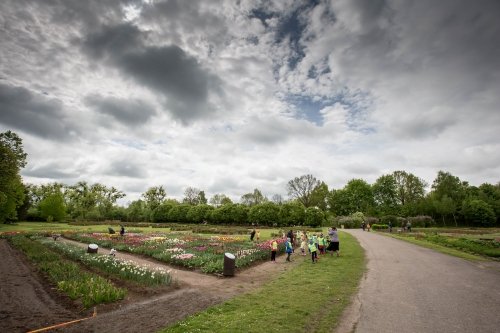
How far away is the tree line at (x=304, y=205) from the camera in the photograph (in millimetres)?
58544

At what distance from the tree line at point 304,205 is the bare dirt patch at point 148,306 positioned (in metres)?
43.7

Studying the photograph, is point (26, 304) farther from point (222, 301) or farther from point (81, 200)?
point (81, 200)

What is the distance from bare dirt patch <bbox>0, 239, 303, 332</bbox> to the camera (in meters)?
7.47

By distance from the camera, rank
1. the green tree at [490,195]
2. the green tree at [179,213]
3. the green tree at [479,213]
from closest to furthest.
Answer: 1. the green tree at [479,213]
2. the green tree at [490,195]
3. the green tree at [179,213]

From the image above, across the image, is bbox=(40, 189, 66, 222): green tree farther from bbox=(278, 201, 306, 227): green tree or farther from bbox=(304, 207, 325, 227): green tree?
bbox=(304, 207, 325, 227): green tree

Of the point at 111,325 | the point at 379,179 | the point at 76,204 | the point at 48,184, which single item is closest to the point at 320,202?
the point at 379,179

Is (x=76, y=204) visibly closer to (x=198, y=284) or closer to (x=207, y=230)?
(x=207, y=230)

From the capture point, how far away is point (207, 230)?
44281 mm

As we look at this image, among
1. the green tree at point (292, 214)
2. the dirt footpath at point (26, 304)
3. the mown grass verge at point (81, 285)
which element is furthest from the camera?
the green tree at point (292, 214)

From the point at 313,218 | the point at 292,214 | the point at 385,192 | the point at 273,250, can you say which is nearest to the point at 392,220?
the point at 313,218

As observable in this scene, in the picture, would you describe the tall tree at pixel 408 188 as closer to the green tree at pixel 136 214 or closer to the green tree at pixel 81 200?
the green tree at pixel 136 214

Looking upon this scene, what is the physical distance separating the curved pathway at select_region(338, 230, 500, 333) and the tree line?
4035 cm

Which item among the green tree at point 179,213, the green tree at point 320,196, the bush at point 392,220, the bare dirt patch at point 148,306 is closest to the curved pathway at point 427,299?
the bare dirt patch at point 148,306

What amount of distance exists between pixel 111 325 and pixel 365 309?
7244mm
